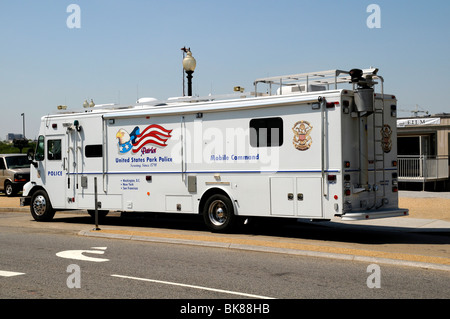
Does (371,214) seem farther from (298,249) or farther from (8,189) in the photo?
(8,189)

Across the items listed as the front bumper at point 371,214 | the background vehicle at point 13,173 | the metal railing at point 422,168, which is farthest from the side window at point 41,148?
the metal railing at point 422,168

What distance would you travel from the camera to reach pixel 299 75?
43.6 ft

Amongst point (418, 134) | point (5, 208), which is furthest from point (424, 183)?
point (5, 208)

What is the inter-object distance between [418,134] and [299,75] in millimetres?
15852

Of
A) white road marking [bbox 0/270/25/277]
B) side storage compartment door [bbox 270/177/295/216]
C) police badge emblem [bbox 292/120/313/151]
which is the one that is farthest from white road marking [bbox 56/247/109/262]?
police badge emblem [bbox 292/120/313/151]

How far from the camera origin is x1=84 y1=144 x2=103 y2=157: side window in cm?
1584

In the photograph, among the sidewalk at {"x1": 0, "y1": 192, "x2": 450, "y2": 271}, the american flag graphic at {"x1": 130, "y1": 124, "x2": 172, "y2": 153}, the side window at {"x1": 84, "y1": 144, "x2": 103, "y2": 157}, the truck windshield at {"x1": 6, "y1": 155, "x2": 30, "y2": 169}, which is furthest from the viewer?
the truck windshield at {"x1": 6, "y1": 155, "x2": 30, "y2": 169}

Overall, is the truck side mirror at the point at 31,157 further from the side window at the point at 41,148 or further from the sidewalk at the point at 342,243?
the sidewalk at the point at 342,243

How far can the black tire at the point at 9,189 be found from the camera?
28797 mm

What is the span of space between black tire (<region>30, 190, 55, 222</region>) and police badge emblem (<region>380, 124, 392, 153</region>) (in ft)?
31.3

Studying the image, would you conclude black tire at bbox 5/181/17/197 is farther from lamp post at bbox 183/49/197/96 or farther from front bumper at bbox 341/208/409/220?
front bumper at bbox 341/208/409/220

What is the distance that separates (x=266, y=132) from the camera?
12.9 m

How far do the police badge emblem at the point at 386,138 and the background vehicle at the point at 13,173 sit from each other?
2061 cm
